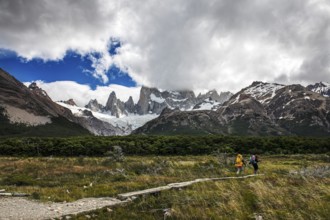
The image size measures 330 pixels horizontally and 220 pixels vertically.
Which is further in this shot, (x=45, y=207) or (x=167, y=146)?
(x=167, y=146)

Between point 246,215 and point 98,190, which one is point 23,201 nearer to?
point 98,190

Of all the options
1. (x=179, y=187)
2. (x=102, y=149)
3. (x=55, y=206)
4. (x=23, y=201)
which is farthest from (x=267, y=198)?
(x=102, y=149)

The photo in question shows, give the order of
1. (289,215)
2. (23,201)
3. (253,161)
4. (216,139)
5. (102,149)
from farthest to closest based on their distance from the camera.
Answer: (216,139) → (102,149) → (253,161) → (23,201) → (289,215)

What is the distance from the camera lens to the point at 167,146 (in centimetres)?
15712

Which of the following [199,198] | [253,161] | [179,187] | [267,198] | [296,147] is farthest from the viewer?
[296,147]

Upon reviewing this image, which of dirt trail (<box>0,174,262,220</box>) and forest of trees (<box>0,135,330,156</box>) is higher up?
forest of trees (<box>0,135,330,156</box>)

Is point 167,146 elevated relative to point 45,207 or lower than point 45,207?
elevated

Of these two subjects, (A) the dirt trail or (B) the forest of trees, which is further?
(B) the forest of trees

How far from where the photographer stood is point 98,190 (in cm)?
2753

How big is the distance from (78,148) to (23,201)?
127 meters

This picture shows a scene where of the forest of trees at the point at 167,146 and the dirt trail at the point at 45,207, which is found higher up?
the forest of trees at the point at 167,146

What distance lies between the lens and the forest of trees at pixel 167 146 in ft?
483

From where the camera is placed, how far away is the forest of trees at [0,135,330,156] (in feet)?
483

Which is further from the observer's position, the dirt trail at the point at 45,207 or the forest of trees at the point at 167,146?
the forest of trees at the point at 167,146
